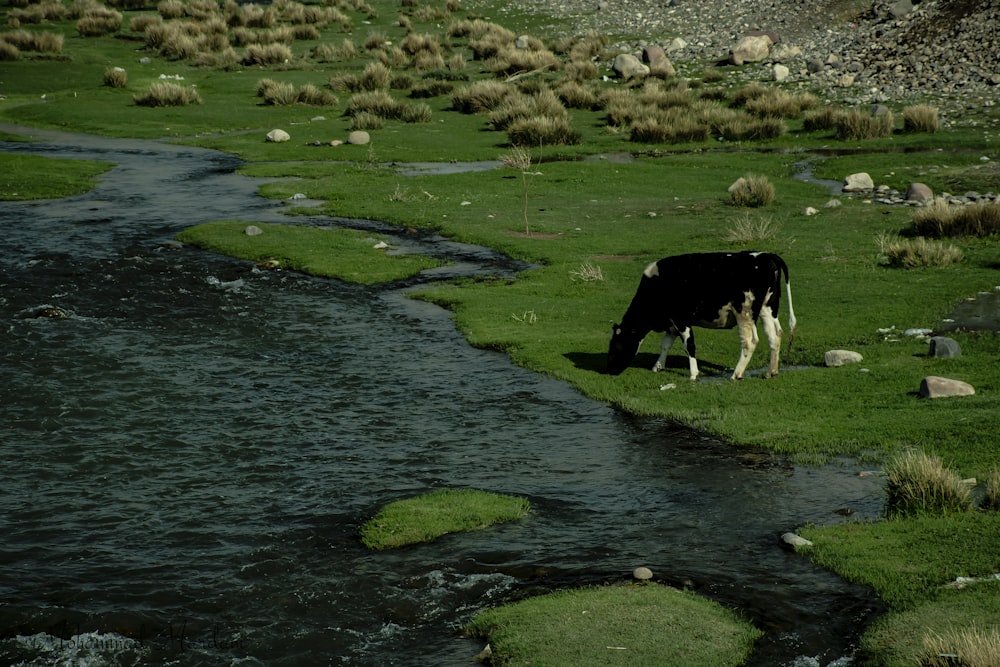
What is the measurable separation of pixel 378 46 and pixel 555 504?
56.4 metres

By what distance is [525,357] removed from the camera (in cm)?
1836

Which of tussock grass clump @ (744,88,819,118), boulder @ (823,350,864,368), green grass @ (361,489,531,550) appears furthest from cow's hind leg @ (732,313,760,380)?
tussock grass clump @ (744,88,819,118)

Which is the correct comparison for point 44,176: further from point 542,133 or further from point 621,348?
point 621,348

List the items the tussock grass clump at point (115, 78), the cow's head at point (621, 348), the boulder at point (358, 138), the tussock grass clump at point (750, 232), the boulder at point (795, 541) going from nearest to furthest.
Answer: the boulder at point (795, 541), the cow's head at point (621, 348), the tussock grass clump at point (750, 232), the boulder at point (358, 138), the tussock grass clump at point (115, 78)

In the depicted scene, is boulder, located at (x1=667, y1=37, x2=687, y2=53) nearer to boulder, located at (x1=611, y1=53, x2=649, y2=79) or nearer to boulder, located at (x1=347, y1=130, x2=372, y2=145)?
boulder, located at (x1=611, y1=53, x2=649, y2=79)

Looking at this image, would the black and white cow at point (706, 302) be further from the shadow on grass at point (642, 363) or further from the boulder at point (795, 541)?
the boulder at point (795, 541)

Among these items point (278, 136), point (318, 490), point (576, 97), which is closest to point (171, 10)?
point (278, 136)

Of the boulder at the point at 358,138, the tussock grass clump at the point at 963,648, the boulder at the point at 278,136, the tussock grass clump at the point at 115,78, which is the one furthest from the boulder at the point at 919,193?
the tussock grass clump at the point at 115,78

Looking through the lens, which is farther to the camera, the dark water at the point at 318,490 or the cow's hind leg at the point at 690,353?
the cow's hind leg at the point at 690,353

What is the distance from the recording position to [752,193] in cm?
2989

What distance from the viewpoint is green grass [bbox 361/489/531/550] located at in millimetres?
11711

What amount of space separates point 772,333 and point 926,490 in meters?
5.15

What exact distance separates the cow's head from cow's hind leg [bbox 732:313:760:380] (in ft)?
5.28

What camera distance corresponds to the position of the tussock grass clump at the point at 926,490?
11.4m
